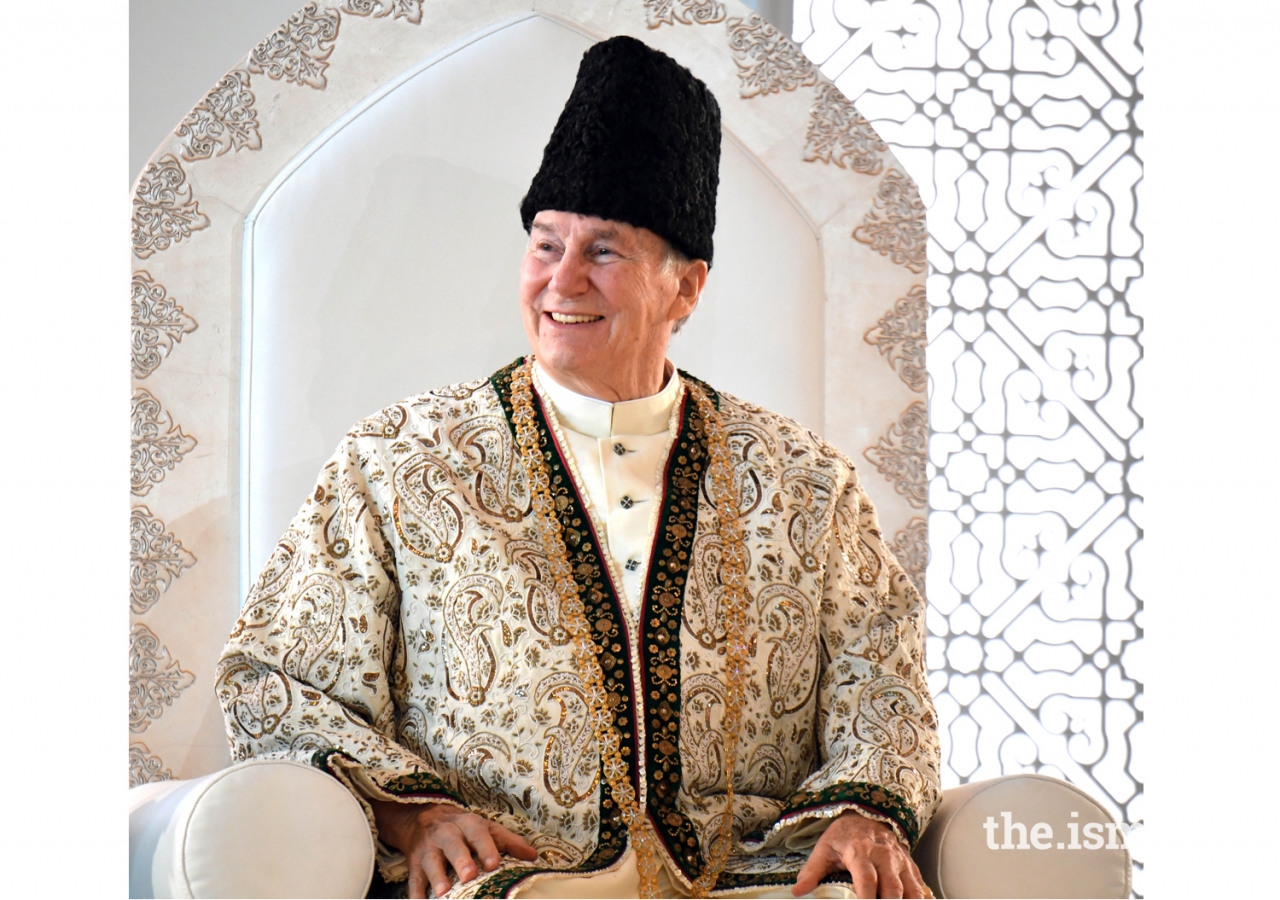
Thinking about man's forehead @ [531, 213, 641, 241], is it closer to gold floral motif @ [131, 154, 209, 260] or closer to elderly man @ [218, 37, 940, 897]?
elderly man @ [218, 37, 940, 897]

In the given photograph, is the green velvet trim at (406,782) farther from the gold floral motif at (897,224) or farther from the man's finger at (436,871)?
the gold floral motif at (897,224)

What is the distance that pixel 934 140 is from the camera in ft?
10.3

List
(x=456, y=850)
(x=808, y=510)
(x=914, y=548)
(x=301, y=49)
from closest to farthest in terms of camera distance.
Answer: (x=456, y=850)
(x=808, y=510)
(x=301, y=49)
(x=914, y=548)

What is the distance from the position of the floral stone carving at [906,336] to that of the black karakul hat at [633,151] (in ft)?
2.00

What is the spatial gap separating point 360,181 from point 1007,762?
2.03 m

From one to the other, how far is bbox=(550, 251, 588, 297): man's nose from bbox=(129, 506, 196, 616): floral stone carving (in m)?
1.00

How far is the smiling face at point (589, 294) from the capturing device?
216 cm

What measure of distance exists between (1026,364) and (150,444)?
2.01 meters

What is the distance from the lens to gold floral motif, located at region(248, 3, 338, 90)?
2635 mm

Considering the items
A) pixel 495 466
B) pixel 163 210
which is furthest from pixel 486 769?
pixel 163 210

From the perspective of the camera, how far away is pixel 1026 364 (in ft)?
10.3

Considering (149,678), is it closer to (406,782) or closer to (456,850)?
(406,782)

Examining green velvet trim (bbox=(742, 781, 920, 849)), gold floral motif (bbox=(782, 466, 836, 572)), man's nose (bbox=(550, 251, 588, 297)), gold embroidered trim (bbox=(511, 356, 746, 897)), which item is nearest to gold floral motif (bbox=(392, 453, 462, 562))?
gold embroidered trim (bbox=(511, 356, 746, 897))

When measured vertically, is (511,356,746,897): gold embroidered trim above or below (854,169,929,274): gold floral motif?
below
